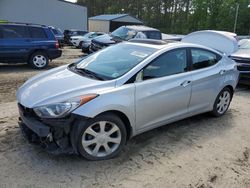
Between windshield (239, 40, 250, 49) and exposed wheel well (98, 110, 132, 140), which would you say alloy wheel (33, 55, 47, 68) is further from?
exposed wheel well (98, 110, 132, 140)

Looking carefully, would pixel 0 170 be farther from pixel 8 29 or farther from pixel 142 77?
pixel 8 29

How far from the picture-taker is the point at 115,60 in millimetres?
4684

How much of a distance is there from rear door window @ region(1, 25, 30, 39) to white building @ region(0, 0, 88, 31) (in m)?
20.1

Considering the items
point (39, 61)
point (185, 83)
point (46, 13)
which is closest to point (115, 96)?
point (185, 83)

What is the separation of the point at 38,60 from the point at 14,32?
1.33 meters

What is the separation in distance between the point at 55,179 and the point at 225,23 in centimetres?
5053

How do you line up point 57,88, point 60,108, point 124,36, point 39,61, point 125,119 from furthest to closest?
point 124,36 → point 39,61 → point 125,119 → point 57,88 → point 60,108

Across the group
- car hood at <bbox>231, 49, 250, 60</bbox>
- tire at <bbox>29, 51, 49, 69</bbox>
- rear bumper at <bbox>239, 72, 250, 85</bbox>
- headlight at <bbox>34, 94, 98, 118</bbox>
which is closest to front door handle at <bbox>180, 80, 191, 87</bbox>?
headlight at <bbox>34, 94, 98, 118</bbox>

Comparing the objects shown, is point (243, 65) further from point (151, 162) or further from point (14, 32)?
point (14, 32)

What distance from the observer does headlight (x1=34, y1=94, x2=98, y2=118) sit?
3607mm

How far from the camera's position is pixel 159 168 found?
12.7ft

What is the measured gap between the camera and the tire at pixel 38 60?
36.9ft

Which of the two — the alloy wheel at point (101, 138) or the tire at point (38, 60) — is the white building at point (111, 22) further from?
the alloy wheel at point (101, 138)

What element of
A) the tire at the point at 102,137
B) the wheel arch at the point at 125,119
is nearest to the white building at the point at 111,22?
the wheel arch at the point at 125,119
